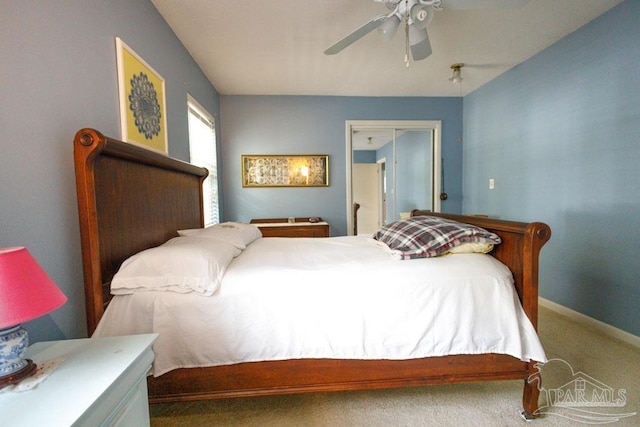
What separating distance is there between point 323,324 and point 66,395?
85cm

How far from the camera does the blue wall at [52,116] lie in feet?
3.05

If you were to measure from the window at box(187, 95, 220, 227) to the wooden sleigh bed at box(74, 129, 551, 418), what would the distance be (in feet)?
4.50

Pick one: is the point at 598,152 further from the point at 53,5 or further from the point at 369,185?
the point at 53,5

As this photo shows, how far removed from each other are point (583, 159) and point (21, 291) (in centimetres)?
345

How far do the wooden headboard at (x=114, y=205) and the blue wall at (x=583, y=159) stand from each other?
10.7ft

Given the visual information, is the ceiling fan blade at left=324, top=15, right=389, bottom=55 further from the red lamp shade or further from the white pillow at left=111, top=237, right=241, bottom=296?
the red lamp shade

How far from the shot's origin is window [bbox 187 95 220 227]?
2704mm

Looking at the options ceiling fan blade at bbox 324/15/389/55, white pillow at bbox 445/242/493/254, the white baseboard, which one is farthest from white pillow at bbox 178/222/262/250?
the white baseboard

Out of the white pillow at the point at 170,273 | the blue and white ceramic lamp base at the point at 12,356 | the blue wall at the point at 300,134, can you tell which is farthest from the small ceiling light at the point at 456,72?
the blue and white ceramic lamp base at the point at 12,356

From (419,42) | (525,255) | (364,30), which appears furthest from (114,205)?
(419,42)

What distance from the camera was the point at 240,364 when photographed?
121 centimetres

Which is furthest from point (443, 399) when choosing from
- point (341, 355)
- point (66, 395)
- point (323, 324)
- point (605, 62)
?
point (605, 62)

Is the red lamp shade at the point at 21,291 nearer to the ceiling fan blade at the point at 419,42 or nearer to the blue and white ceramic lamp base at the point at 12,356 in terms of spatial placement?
the blue and white ceramic lamp base at the point at 12,356

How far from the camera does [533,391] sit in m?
1.31
